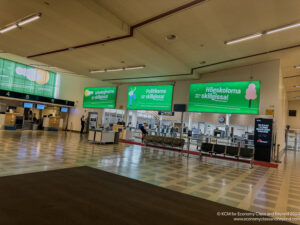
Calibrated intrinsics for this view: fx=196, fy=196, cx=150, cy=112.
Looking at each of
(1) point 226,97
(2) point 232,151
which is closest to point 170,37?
(1) point 226,97

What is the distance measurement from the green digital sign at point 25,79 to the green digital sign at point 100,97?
5124 millimetres

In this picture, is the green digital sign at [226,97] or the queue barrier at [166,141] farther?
the green digital sign at [226,97]

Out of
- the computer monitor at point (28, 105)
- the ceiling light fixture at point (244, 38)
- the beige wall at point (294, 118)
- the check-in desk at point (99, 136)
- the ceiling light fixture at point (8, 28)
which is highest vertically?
the ceiling light fixture at point (244, 38)

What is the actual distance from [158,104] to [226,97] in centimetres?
412

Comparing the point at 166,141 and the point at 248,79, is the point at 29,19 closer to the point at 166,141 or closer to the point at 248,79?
the point at 166,141

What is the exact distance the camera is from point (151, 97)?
12.6 m

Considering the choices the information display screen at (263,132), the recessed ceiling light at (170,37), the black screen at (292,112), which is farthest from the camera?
the black screen at (292,112)

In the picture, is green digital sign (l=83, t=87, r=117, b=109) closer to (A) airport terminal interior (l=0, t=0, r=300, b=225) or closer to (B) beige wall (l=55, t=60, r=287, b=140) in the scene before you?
(A) airport terminal interior (l=0, t=0, r=300, b=225)

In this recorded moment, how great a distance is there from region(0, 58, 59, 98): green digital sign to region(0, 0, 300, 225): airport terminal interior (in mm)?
2267

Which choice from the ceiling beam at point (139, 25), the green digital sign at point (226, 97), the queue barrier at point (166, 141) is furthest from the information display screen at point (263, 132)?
the ceiling beam at point (139, 25)

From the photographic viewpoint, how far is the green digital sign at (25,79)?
16.0 meters

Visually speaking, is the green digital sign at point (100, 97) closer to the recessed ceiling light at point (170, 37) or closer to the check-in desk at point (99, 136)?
the check-in desk at point (99, 136)

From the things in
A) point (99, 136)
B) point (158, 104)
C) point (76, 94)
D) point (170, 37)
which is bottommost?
point (99, 136)

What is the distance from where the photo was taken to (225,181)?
484cm
